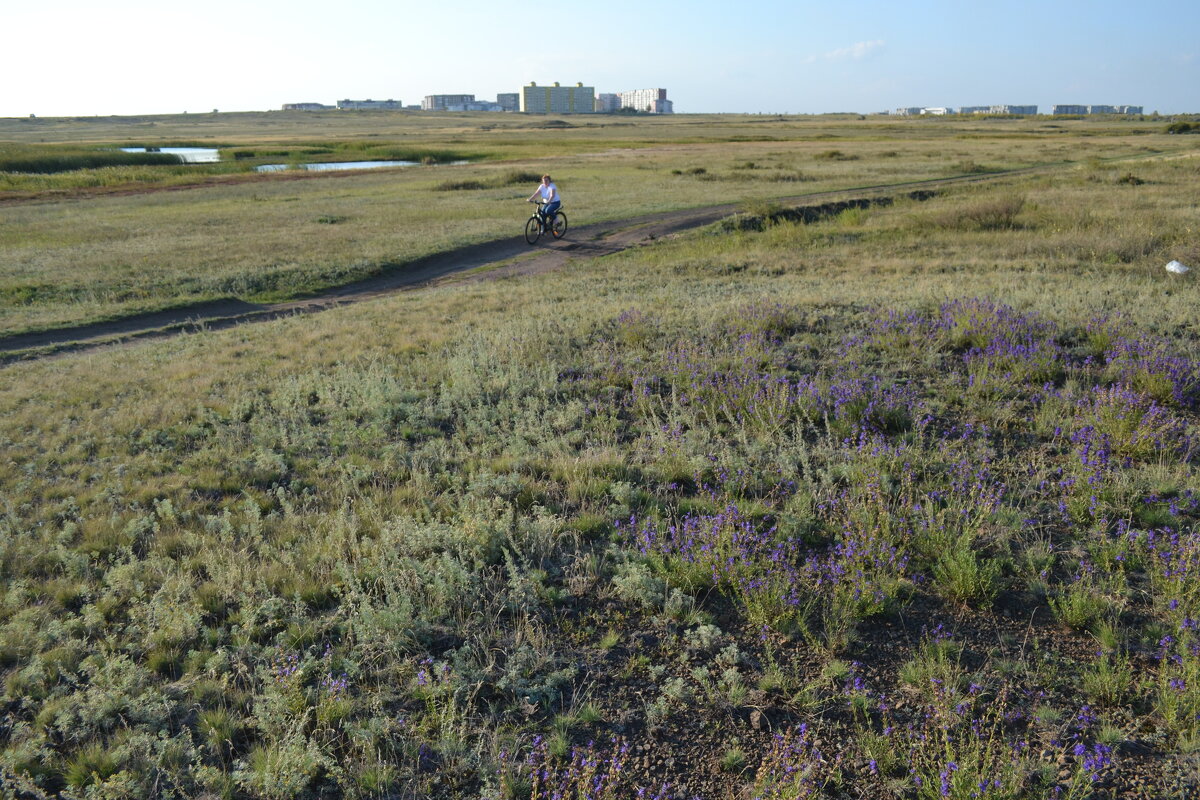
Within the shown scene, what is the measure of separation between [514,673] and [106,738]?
215cm

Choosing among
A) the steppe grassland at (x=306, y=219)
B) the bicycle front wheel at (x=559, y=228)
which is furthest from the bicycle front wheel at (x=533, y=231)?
the steppe grassland at (x=306, y=219)

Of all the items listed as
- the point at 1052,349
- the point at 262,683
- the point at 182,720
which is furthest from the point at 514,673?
the point at 1052,349

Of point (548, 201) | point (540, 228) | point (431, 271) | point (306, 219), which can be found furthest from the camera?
point (306, 219)

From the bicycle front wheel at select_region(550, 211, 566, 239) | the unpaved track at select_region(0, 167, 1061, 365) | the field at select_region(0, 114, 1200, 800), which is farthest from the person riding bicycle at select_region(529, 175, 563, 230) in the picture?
the field at select_region(0, 114, 1200, 800)

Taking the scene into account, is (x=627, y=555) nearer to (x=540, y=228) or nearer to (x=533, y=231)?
(x=533, y=231)

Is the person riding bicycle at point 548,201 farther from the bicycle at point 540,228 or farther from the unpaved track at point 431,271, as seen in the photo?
the unpaved track at point 431,271

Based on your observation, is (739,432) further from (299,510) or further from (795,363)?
(299,510)

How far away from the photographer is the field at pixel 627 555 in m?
3.47

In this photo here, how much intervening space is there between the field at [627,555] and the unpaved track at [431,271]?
2.52 meters

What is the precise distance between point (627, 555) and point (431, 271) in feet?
62.4

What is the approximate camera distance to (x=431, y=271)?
22.5m

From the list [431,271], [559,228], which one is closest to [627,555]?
[431,271]

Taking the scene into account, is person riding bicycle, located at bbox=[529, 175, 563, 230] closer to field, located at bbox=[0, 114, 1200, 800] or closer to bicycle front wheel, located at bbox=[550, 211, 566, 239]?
bicycle front wheel, located at bbox=[550, 211, 566, 239]

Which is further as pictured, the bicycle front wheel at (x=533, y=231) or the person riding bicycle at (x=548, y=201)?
the bicycle front wheel at (x=533, y=231)
